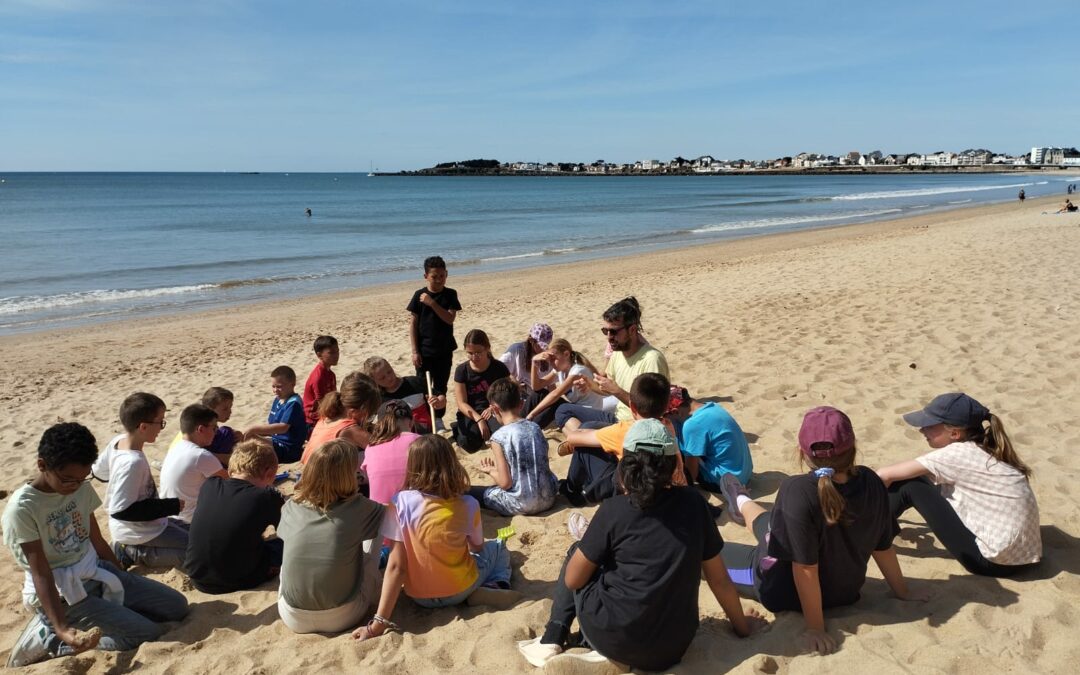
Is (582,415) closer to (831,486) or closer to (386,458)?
(386,458)

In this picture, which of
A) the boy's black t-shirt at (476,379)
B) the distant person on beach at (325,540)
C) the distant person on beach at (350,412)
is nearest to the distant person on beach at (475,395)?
the boy's black t-shirt at (476,379)

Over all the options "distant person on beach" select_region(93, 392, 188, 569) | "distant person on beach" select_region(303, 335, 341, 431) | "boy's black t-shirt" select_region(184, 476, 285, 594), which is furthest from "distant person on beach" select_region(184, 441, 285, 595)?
"distant person on beach" select_region(303, 335, 341, 431)

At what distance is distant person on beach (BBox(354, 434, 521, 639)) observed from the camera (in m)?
3.47

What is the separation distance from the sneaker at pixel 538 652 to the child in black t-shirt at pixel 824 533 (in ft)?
3.50

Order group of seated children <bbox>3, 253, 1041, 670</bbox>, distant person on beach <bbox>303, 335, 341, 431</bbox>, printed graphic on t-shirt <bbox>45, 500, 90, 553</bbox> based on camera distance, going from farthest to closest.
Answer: distant person on beach <bbox>303, 335, 341, 431</bbox>, printed graphic on t-shirt <bbox>45, 500, 90, 553</bbox>, group of seated children <bbox>3, 253, 1041, 670</bbox>

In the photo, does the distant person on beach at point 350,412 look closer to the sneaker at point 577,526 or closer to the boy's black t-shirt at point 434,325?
the sneaker at point 577,526

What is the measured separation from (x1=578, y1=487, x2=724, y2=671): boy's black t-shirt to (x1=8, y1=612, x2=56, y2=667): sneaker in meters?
2.60

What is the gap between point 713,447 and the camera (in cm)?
480

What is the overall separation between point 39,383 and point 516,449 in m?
8.23

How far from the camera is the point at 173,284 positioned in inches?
765

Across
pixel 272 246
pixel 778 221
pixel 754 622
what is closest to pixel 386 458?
pixel 754 622

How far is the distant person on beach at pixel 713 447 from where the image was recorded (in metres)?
4.77

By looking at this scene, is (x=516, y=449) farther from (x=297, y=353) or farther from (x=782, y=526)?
(x=297, y=353)

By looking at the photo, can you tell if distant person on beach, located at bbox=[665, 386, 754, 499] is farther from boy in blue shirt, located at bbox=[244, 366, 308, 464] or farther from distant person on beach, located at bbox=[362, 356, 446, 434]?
boy in blue shirt, located at bbox=[244, 366, 308, 464]
